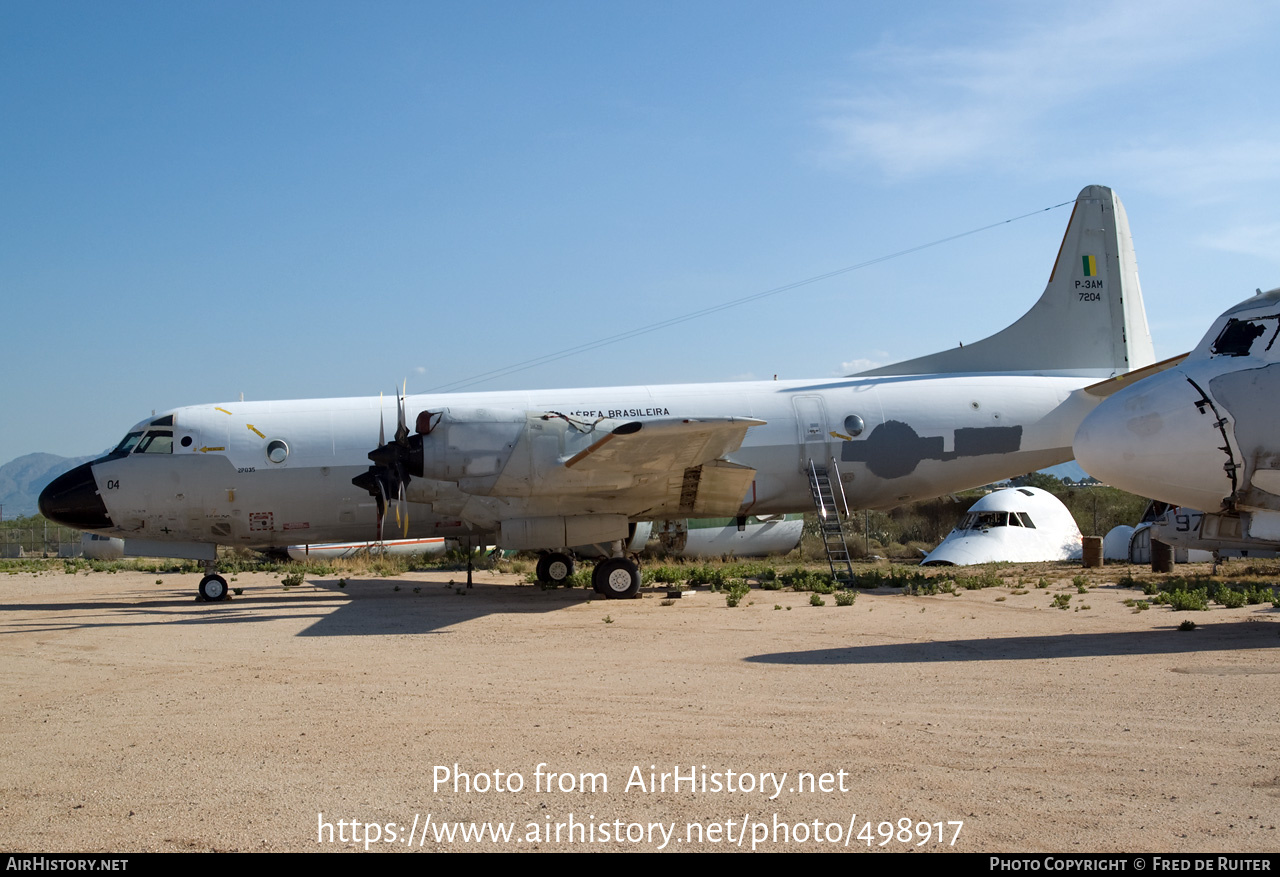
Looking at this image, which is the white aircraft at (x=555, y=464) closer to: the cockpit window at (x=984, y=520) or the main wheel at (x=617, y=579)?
the main wheel at (x=617, y=579)

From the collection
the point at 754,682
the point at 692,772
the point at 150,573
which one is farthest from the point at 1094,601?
the point at 150,573

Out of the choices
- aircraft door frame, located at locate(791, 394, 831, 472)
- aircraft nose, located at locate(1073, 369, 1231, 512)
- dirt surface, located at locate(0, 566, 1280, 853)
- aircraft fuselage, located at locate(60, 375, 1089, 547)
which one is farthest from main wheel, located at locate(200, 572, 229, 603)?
aircraft nose, located at locate(1073, 369, 1231, 512)

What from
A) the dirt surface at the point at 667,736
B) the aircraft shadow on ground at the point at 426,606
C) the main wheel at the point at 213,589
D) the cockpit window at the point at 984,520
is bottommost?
the aircraft shadow on ground at the point at 426,606

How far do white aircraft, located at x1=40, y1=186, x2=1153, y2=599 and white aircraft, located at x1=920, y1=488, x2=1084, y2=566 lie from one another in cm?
546

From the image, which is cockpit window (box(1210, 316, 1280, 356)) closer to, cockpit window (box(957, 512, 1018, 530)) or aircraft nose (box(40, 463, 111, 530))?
cockpit window (box(957, 512, 1018, 530))

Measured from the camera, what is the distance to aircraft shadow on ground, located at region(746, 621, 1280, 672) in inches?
324

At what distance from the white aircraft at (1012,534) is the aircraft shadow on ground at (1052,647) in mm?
12367

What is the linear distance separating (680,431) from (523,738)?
738 centimetres

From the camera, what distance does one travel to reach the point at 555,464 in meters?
14.1

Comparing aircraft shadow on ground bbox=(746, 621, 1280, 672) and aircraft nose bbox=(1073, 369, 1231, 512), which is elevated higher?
aircraft nose bbox=(1073, 369, 1231, 512)

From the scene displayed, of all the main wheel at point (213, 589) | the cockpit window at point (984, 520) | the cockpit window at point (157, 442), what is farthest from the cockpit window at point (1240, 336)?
the cockpit window at point (157, 442)

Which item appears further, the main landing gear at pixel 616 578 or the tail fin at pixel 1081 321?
the tail fin at pixel 1081 321

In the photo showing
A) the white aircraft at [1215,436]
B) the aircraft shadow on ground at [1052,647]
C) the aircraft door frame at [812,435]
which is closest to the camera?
the aircraft shadow on ground at [1052,647]

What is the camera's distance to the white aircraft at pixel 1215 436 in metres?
8.84
